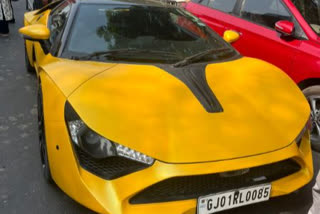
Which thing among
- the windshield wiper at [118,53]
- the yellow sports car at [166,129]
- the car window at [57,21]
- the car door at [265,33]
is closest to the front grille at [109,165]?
the yellow sports car at [166,129]

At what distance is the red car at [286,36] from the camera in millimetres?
3930

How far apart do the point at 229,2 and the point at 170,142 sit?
3443 millimetres

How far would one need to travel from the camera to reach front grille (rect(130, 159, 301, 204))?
7.00 feet

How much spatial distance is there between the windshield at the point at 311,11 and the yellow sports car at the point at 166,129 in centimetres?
127

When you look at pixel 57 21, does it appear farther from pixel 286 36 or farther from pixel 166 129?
pixel 286 36

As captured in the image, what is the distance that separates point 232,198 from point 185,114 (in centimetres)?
57

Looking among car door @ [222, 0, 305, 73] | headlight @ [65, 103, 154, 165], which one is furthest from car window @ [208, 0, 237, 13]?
headlight @ [65, 103, 154, 165]

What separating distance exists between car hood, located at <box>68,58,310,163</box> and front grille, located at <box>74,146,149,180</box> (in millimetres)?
99

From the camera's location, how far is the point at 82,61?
3.00 m

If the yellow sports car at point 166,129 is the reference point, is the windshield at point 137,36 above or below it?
above

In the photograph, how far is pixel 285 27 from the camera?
4074mm

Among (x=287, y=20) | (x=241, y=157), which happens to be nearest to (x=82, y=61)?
(x=241, y=157)

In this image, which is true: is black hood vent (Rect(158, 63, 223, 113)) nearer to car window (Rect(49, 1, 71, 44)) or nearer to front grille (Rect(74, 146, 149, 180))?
front grille (Rect(74, 146, 149, 180))

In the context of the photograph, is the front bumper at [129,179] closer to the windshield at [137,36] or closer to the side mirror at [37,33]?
the windshield at [137,36]
